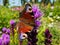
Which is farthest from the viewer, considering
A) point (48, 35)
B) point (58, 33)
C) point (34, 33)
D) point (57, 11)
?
point (57, 11)

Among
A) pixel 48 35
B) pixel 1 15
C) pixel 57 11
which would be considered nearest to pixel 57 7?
pixel 57 11

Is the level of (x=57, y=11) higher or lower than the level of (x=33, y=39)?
lower

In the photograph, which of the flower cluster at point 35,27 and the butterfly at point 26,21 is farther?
the flower cluster at point 35,27

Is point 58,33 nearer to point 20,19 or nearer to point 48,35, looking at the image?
point 48,35

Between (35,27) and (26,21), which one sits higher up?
(26,21)

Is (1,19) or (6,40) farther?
(1,19)

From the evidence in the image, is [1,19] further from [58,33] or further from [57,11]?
[57,11]

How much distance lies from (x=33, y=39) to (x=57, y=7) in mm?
9785

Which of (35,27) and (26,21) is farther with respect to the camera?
(35,27)

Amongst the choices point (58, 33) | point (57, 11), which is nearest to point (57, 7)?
point (57, 11)

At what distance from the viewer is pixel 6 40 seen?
1401 mm

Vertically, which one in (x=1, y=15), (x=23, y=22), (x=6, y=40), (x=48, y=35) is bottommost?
(x=1, y=15)

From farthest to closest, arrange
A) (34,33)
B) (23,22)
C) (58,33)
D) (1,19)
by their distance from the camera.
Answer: (1,19) → (58,33) → (34,33) → (23,22)

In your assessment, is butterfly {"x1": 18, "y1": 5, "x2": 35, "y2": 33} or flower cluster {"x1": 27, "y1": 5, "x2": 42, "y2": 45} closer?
butterfly {"x1": 18, "y1": 5, "x2": 35, "y2": 33}
